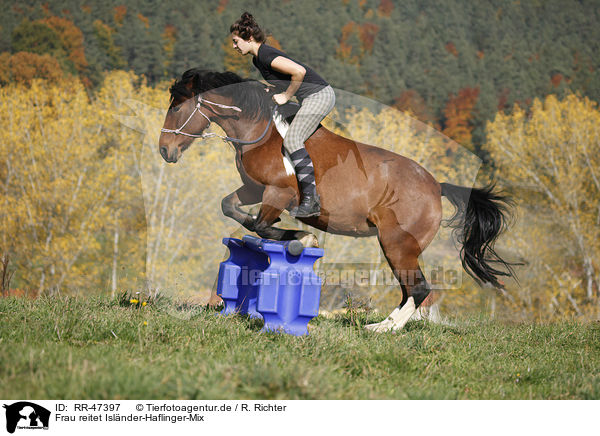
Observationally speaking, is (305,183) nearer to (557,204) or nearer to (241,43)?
(241,43)

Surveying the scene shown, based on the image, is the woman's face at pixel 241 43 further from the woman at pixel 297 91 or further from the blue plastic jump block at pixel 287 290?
the blue plastic jump block at pixel 287 290

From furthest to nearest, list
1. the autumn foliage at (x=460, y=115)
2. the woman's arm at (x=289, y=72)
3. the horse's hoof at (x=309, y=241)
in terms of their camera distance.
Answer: the autumn foliage at (x=460, y=115), the horse's hoof at (x=309, y=241), the woman's arm at (x=289, y=72)

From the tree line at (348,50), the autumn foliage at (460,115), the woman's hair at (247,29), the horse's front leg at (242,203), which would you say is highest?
the tree line at (348,50)

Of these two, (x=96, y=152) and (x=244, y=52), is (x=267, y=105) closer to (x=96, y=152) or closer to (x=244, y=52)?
(x=244, y=52)

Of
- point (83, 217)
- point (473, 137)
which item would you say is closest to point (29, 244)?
point (83, 217)

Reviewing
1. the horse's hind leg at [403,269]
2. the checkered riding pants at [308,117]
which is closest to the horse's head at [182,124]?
the checkered riding pants at [308,117]

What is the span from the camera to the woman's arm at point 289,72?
12.1ft

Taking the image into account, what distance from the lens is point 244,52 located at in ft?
12.8

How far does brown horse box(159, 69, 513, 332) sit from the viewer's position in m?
3.89

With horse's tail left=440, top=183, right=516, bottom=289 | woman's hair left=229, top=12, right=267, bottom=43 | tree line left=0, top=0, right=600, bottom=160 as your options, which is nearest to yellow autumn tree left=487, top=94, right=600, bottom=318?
tree line left=0, top=0, right=600, bottom=160

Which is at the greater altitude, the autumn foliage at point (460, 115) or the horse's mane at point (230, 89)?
the autumn foliage at point (460, 115)

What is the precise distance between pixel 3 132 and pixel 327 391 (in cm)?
2403
